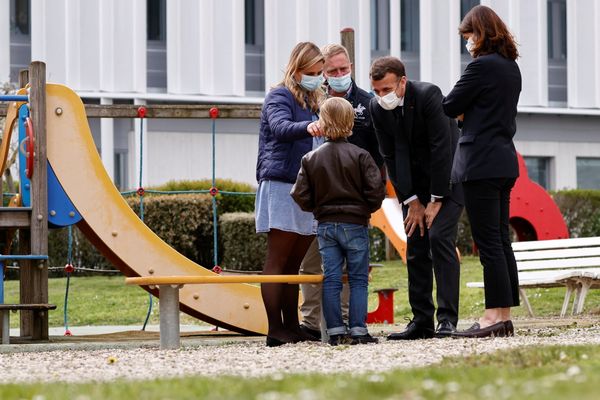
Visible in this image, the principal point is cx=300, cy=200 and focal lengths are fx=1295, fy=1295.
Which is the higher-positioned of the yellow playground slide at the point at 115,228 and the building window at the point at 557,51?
the building window at the point at 557,51

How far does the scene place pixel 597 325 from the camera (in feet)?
30.7

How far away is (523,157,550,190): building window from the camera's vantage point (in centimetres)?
2820

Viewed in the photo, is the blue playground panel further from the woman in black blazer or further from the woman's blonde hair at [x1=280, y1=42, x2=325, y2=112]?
the woman in black blazer

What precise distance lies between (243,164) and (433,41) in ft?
16.2

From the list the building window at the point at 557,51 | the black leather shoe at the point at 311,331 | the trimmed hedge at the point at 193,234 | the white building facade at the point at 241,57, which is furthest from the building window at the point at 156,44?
the black leather shoe at the point at 311,331

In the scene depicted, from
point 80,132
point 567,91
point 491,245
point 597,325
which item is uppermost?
point 567,91

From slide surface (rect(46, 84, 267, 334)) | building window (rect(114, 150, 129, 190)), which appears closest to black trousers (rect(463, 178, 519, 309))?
slide surface (rect(46, 84, 267, 334))

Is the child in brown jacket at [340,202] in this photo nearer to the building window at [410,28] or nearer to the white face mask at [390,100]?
the white face mask at [390,100]

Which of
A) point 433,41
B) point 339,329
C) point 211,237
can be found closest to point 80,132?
point 339,329

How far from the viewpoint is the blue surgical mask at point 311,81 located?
8117mm

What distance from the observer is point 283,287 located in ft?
27.1

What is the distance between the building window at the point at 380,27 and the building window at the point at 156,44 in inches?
182

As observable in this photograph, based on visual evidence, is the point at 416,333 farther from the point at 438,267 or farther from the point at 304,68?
the point at 304,68

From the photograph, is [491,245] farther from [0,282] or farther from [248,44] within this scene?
[248,44]
